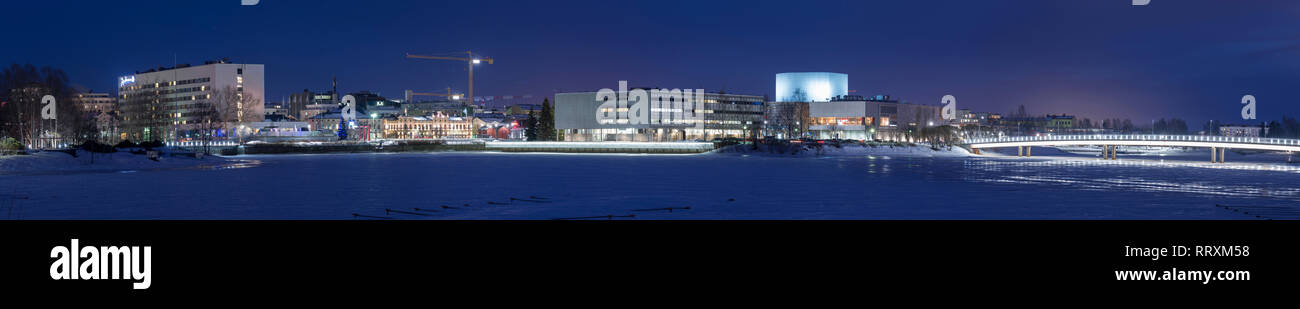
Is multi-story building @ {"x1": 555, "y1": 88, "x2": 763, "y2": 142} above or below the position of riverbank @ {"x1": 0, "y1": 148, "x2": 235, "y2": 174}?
above

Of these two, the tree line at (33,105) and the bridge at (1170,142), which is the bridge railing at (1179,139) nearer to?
the bridge at (1170,142)

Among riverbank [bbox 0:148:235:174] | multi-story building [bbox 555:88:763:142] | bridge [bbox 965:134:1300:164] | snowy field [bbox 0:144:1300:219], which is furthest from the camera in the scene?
multi-story building [bbox 555:88:763:142]

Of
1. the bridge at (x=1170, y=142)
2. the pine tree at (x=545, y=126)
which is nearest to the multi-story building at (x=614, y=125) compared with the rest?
the pine tree at (x=545, y=126)

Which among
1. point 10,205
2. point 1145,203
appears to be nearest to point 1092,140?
point 1145,203

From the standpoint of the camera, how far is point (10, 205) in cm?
2466

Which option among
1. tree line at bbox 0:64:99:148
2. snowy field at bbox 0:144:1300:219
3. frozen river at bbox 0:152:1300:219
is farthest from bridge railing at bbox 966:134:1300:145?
tree line at bbox 0:64:99:148

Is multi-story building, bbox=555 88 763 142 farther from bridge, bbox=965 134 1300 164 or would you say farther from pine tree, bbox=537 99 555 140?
bridge, bbox=965 134 1300 164

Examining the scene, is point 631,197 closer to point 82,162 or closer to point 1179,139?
point 82,162

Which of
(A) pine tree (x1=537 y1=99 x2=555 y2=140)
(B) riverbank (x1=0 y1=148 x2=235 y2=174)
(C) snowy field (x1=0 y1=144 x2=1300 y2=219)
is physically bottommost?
(C) snowy field (x1=0 y1=144 x2=1300 y2=219)

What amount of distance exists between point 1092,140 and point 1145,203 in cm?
7575

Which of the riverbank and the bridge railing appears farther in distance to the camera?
the bridge railing

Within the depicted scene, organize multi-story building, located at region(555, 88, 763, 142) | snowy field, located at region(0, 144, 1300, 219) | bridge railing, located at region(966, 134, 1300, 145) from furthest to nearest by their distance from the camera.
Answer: multi-story building, located at region(555, 88, 763, 142)
bridge railing, located at region(966, 134, 1300, 145)
snowy field, located at region(0, 144, 1300, 219)
